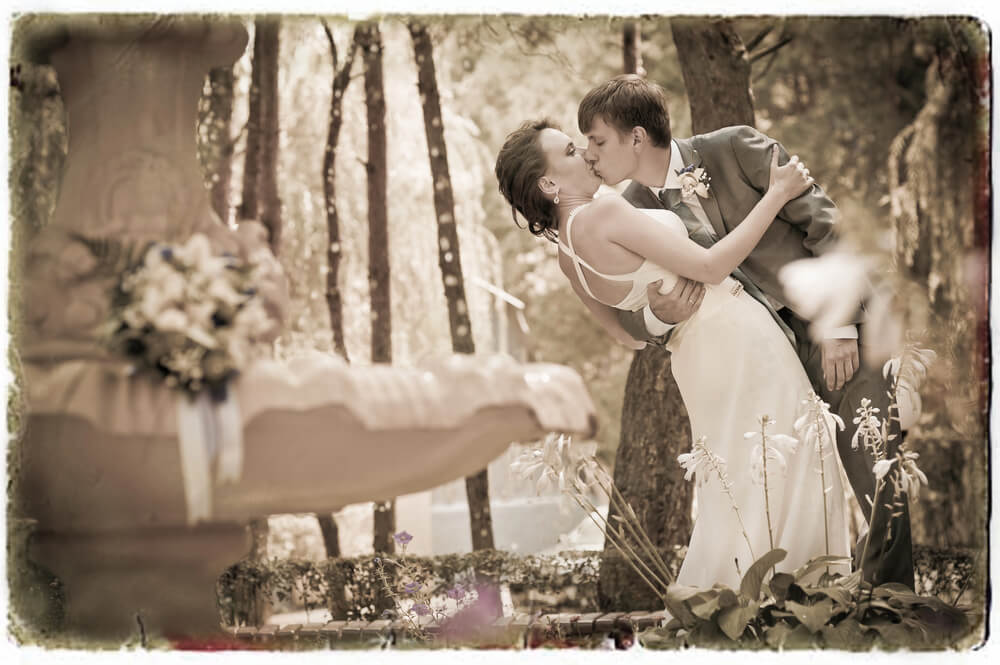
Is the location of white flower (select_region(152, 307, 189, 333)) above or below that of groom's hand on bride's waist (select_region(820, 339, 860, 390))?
above

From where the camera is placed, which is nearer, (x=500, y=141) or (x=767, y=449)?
(x=767, y=449)

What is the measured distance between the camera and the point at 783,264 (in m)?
3.81

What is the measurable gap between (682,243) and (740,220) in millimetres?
277

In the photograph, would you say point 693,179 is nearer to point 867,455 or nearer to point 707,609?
point 867,455

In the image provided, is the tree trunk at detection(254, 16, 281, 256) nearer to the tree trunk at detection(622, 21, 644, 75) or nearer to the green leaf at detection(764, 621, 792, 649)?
the tree trunk at detection(622, 21, 644, 75)

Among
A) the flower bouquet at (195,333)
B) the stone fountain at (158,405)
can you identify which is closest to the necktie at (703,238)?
the stone fountain at (158,405)

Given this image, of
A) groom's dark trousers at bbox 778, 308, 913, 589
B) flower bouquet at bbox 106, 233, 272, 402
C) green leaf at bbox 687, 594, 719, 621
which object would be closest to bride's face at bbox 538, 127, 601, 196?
groom's dark trousers at bbox 778, 308, 913, 589

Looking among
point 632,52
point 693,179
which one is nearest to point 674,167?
point 693,179

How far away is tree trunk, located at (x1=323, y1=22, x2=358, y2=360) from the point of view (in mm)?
4637

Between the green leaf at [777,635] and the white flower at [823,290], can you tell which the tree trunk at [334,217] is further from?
the green leaf at [777,635]

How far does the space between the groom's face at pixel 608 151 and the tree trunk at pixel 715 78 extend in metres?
1.09

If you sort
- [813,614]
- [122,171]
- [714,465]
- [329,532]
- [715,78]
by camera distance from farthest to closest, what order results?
[329,532] → [715,78] → [714,465] → [813,614] → [122,171]

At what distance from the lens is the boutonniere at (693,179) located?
384cm

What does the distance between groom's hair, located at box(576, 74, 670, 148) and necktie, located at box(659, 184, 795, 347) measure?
0.25 meters
